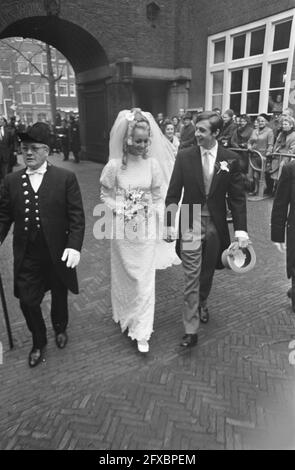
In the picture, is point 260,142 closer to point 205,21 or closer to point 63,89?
point 205,21

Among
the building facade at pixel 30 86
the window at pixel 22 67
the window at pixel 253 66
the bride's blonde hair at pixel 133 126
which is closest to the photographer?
the bride's blonde hair at pixel 133 126

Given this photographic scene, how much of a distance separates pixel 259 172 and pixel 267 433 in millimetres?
7696

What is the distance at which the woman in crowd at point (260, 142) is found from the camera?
9.02 metres

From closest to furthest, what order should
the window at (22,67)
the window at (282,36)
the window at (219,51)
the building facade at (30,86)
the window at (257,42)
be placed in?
the window at (282,36) → the window at (257,42) → the window at (219,51) → the building facade at (30,86) → the window at (22,67)

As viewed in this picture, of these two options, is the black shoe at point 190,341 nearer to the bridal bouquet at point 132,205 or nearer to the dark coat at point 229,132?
the bridal bouquet at point 132,205

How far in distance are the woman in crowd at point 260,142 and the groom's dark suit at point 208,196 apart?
6066 mm

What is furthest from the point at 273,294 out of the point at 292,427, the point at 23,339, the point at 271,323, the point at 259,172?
the point at 259,172

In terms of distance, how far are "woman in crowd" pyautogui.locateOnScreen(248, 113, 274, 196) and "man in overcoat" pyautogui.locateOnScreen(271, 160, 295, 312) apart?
5.71 m

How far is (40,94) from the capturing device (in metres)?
56.4

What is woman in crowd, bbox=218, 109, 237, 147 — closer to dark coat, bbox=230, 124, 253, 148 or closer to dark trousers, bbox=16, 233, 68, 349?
dark coat, bbox=230, 124, 253, 148

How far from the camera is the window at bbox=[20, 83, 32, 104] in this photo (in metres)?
54.6

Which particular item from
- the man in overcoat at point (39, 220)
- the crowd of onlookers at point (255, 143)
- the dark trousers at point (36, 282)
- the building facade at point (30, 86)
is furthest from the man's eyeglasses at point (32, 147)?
the building facade at point (30, 86)

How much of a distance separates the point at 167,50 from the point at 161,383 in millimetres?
14498

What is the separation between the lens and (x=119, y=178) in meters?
3.35
